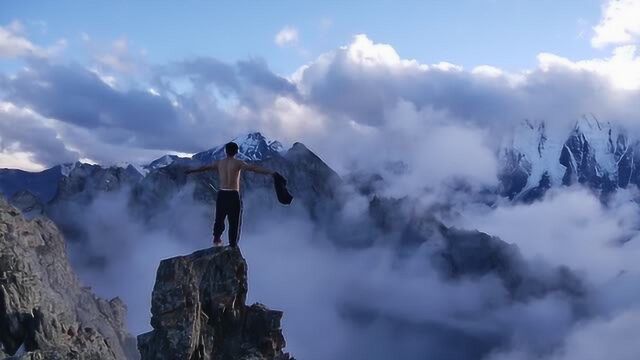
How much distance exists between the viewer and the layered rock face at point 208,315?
124ft

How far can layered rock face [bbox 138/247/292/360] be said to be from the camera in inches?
1491

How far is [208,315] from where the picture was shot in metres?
40.4

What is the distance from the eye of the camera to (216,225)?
36219 millimetres

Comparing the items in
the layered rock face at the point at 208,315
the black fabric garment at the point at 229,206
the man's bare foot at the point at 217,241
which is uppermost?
the black fabric garment at the point at 229,206

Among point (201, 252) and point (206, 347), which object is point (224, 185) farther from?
point (206, 347)

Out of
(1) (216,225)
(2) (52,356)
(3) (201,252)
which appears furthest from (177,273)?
(2) (52,356)

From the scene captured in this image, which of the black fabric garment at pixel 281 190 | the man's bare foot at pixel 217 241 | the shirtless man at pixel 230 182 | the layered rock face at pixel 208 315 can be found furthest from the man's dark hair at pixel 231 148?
the layered rock face at pixel 208 315

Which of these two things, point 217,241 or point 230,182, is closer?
point 230,182

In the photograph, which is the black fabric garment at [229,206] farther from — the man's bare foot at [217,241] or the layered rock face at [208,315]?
the layered rock face at [208,315]

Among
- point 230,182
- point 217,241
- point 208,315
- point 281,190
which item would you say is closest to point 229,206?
point 230,182

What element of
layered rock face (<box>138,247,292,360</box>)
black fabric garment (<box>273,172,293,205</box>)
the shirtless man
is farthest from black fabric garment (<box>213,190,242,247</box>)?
layered rock face (<box>138,247,292,360</box>)

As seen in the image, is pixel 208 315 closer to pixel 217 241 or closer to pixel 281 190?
pixel 217 241

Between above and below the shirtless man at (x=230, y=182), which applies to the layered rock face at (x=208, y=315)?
below

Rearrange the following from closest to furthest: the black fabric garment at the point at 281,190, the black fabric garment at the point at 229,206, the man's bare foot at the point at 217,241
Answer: the black fabric garment at the point at 281,190 → the black fabric garment at the point at 229,206 → the man's bare foot at the point at 217,241
